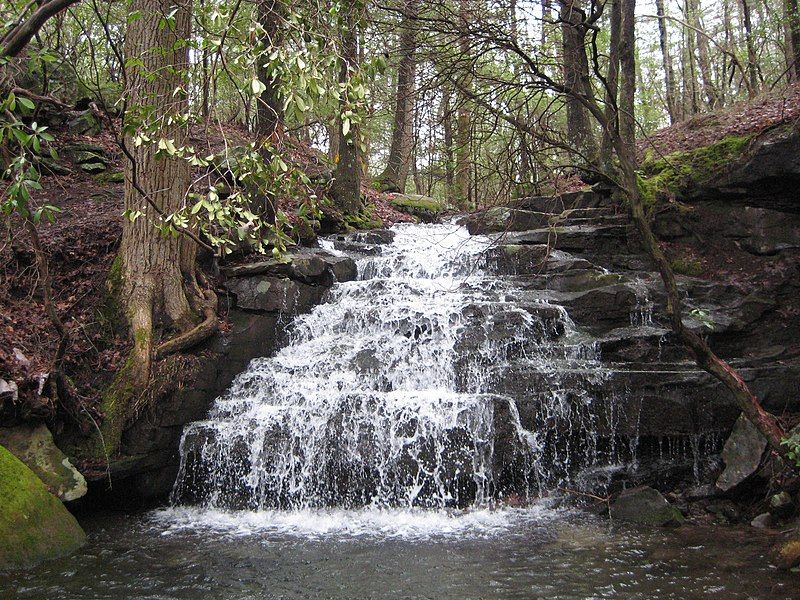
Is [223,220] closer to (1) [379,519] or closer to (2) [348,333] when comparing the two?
(1) [379,519]

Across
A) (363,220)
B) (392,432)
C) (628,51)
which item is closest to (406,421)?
(392,432)

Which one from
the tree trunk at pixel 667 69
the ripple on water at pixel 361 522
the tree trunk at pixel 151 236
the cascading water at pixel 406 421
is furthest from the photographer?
the tree trunk at pixel 667 69

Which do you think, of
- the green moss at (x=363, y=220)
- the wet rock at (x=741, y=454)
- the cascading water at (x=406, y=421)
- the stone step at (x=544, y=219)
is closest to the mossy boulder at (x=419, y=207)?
the green moss at (x=363, y=220)

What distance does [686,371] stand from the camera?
8031 millimetres

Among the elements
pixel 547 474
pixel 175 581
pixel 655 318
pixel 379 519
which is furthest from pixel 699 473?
pixel 175 581

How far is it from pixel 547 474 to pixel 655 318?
316 cm

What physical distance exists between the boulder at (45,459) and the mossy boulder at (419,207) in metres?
11.7

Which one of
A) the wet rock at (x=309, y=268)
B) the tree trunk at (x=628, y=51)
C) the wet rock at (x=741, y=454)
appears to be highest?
the tree trunk at (x=628, y=51)

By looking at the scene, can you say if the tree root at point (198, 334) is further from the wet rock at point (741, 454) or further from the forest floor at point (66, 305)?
the wet rock at point (741, 454)

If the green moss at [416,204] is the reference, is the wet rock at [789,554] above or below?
below

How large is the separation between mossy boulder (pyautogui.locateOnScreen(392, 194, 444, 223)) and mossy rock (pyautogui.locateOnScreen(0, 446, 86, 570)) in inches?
490

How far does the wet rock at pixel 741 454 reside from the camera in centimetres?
700

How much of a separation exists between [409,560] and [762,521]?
374cm

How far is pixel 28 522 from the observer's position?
584cm
